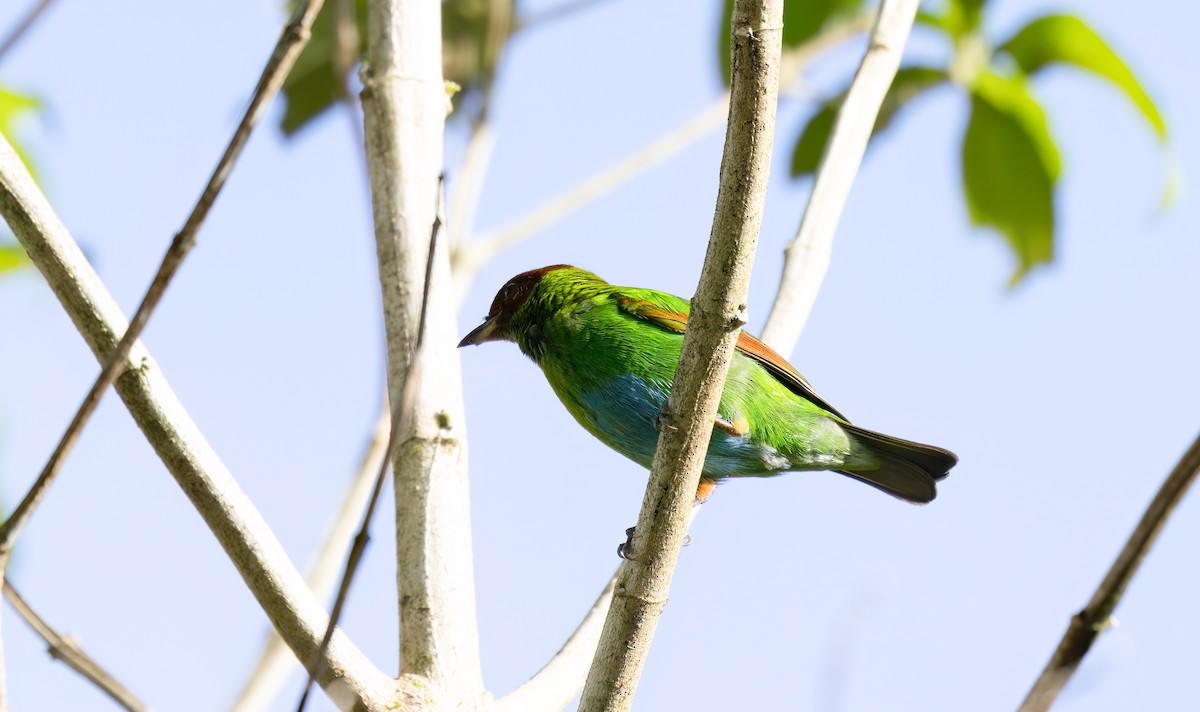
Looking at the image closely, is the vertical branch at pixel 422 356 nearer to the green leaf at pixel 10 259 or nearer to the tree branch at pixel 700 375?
the tree branch at pixel 700 375

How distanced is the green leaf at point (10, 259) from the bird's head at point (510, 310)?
185cm

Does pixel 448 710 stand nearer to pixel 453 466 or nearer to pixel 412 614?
pixel 412 614

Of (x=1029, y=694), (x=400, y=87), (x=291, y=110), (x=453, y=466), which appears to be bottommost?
(x=1029, y=694)

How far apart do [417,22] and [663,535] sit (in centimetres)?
165

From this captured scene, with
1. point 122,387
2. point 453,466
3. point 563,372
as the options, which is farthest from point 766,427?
point 122,387

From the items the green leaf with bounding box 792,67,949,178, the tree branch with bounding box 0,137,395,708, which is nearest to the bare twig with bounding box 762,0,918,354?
the tree branch with bounding box 0,137,395,708

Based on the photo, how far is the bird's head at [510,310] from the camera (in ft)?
16.5

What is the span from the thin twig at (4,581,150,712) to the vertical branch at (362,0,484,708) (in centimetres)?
103

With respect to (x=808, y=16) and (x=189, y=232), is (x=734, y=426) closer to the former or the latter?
(x=189, y=232)

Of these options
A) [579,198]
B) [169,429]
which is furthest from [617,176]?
[169,429]

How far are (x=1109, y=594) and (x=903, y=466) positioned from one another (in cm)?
391

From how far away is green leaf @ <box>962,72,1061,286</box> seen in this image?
5.96m

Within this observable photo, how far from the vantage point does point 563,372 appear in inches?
181

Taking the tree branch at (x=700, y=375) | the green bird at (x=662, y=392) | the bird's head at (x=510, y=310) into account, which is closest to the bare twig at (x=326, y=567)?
the green bird at (x=662, y=392)
